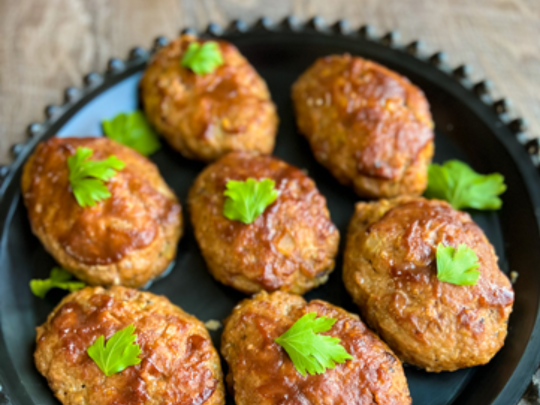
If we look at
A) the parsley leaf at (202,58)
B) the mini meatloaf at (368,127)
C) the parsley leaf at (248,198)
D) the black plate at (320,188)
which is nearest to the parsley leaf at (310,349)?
the black plate at (320,188)

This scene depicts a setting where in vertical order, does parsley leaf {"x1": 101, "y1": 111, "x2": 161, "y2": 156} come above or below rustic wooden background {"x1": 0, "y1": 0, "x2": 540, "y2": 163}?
below

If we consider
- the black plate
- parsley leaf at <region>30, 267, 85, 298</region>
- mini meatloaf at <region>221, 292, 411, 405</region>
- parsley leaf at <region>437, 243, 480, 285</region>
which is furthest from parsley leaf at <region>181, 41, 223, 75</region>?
parsley leaf at <region>437, 243, 480, 285</region>

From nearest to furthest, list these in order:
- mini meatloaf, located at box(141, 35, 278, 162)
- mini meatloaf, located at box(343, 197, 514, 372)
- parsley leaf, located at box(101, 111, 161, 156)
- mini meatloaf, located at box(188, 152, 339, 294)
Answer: mini meatloaf, located at box(343, 197, 514, 372) < mini meatloaf, located at box(188, 152, 339, 294) < mini meatloaf, located at box(141, 35, 278, 162) < parsley leaf, located at box(101, 111, 161, 156)

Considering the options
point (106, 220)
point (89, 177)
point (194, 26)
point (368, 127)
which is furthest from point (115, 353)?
point (194, 26)

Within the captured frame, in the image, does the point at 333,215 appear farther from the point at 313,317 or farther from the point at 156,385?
the point at 156,385

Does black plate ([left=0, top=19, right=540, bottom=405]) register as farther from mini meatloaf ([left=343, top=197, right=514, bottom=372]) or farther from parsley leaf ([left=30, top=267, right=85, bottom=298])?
mini meatloaf ([left=343, top=197, right=514, bottom=372])

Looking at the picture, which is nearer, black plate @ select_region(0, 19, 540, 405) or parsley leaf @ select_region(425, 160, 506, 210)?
black plate @ select_region(0, 19, 540, 405)

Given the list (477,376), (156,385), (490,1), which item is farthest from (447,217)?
(490,1)
